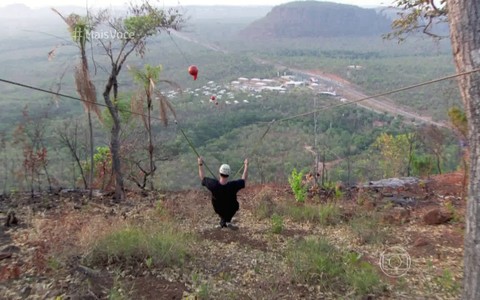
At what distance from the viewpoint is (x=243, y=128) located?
972 inches

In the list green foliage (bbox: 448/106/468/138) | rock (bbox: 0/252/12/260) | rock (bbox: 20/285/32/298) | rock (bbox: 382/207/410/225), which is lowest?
rock (bbox: 382/207/410/225)

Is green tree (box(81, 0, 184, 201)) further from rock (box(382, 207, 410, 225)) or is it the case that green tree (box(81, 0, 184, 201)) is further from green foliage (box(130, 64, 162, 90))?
rock (box(382, 207, 410, 225))

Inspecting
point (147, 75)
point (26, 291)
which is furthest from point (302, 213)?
point (147, 75)

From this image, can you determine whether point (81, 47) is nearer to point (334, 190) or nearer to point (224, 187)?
point (224, 187)

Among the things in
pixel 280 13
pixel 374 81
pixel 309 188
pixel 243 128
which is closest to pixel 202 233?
pixel 309 188

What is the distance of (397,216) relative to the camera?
6855 mm

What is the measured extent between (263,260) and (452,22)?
10.6 ft

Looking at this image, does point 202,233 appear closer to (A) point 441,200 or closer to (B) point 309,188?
(B) point 309,188

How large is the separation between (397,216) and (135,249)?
13.9 ft

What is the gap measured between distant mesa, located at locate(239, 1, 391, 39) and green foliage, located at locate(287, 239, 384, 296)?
84.4 meters

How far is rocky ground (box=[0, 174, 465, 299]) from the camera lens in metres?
4.26

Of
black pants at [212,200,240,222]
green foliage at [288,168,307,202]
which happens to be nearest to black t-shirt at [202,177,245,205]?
black pants at [212,200,240,222]

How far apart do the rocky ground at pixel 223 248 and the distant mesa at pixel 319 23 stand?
81987mm

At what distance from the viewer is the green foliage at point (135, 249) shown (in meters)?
4.72
